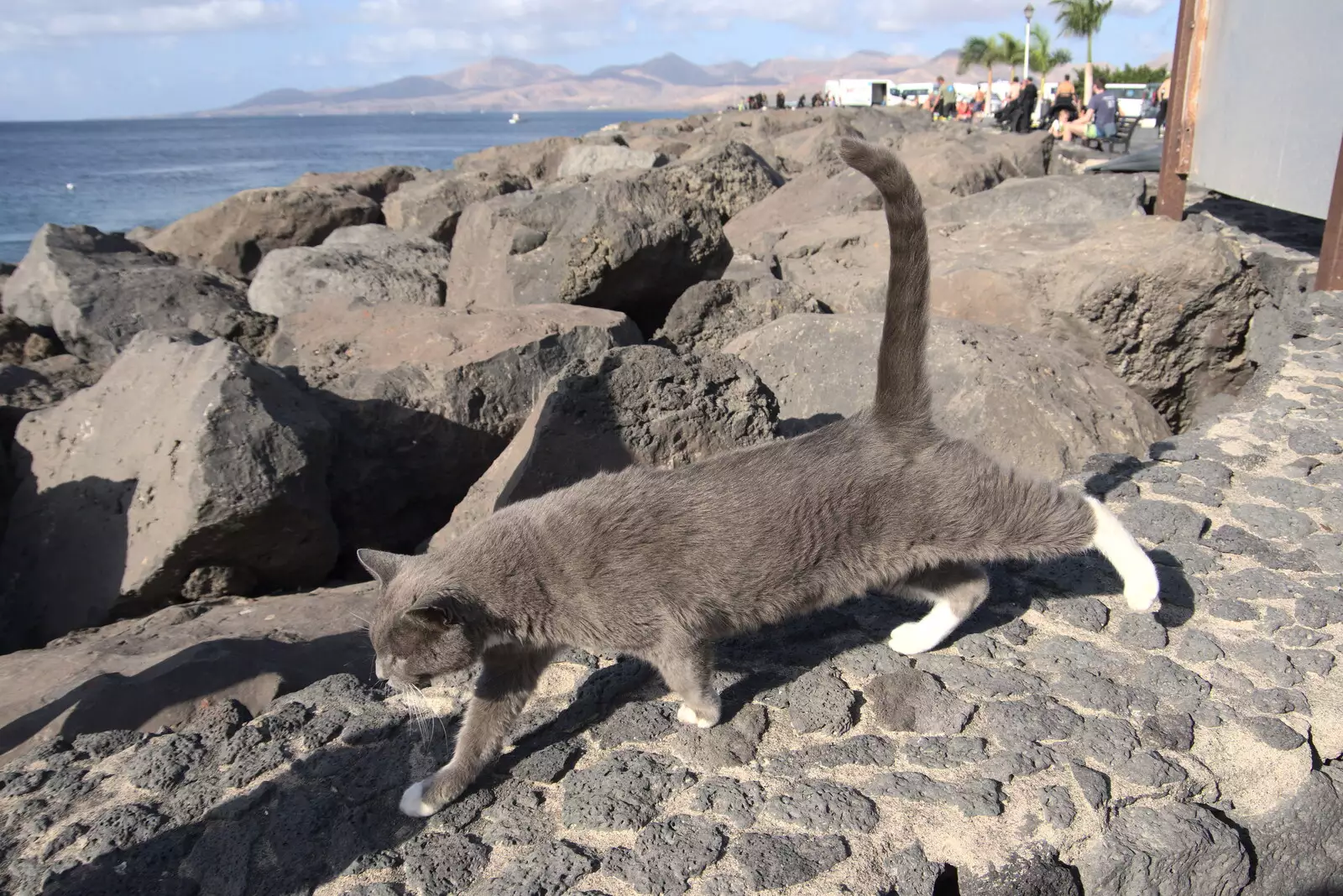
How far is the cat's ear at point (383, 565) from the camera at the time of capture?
9.32 ft

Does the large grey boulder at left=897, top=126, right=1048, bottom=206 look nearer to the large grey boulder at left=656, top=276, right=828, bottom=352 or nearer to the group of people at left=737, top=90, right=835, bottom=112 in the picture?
the large grey boulder at left=656, top=276, right=828, bottom=352

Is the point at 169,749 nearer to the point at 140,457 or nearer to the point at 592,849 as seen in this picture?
the point at 592,849

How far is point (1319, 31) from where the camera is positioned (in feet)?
21.0

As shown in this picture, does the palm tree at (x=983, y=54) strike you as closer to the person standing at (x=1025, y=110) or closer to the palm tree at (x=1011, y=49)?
the palm tree at (x=1011, y=49)

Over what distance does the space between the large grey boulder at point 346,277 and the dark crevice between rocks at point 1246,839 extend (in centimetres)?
623

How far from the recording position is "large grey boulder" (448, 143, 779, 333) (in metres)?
6.55

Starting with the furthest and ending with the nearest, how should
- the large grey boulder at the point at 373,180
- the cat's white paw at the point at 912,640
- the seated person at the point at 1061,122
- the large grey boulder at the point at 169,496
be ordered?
the seated person at the point at 1061,122
the large grey boulder at the point at 373,180
the large grey boulder at the point at 169,496
the cat's white paw at the point at 912,640

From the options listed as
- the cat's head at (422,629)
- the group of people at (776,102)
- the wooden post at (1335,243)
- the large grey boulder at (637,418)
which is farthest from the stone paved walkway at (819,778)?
the group of people at (776,102)

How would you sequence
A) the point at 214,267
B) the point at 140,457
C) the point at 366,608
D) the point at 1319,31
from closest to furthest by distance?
the point at 366,608 < the point at 140,457 < the point at 1319,31 < the point at 214,267

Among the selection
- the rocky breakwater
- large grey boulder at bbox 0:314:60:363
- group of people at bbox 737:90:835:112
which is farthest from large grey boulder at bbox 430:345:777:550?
group of people at bbox 737:90:835:112

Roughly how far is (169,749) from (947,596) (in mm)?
2443

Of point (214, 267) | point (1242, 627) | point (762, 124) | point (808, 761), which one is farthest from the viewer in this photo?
point (762, 124)

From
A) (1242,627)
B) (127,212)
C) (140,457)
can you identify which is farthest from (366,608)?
(127,212)

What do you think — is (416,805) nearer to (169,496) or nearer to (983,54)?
(169,496)
